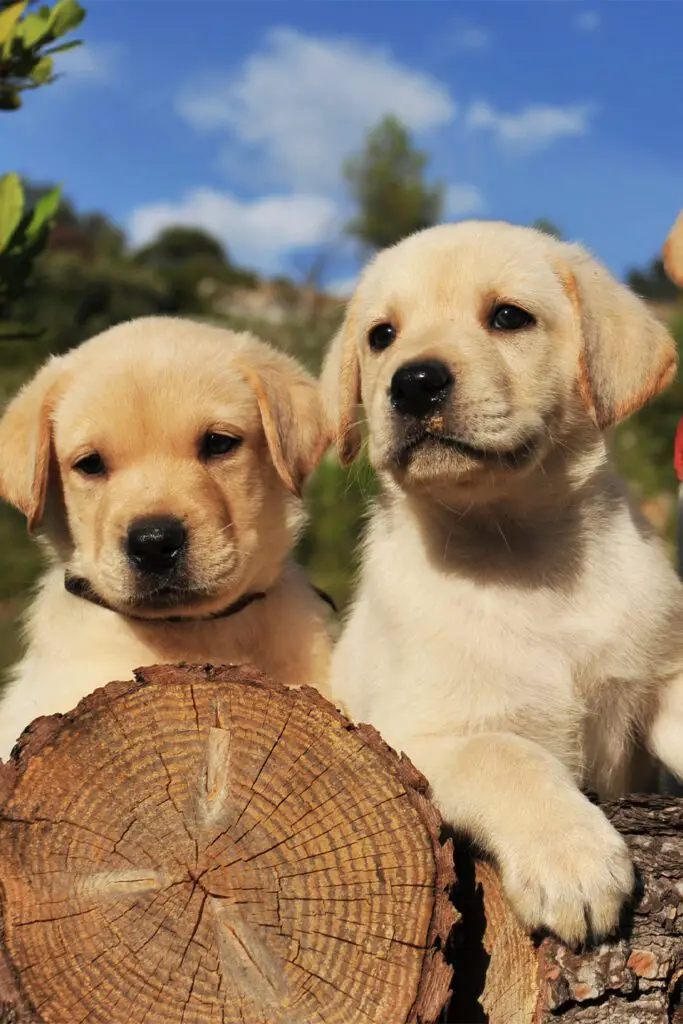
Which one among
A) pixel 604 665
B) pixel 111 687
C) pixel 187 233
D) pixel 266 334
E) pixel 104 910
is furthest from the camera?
pixel 187 233

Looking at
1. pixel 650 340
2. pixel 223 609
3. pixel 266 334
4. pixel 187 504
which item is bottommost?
pixel 266 334

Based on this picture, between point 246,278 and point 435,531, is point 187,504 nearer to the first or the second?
point 435,531

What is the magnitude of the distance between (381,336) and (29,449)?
160 cm

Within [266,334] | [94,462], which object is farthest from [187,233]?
[94,462]

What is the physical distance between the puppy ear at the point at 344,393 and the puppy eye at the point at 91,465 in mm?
994

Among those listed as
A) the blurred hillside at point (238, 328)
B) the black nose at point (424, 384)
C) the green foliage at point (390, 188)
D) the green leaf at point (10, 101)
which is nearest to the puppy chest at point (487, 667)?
the black nose at point (424, 384)

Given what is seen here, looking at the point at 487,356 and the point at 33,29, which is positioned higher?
the point at 33,29

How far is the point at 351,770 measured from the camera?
3301mm

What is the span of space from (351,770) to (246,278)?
47.0 m

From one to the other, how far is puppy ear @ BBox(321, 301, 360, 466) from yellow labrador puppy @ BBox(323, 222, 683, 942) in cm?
12

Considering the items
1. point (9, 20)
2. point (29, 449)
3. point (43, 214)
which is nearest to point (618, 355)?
point (29, 449)

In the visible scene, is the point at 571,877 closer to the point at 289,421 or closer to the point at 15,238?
the point at 289,421

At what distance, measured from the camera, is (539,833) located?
3.21 metres

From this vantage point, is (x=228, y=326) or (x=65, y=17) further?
(x=228, y=326)
